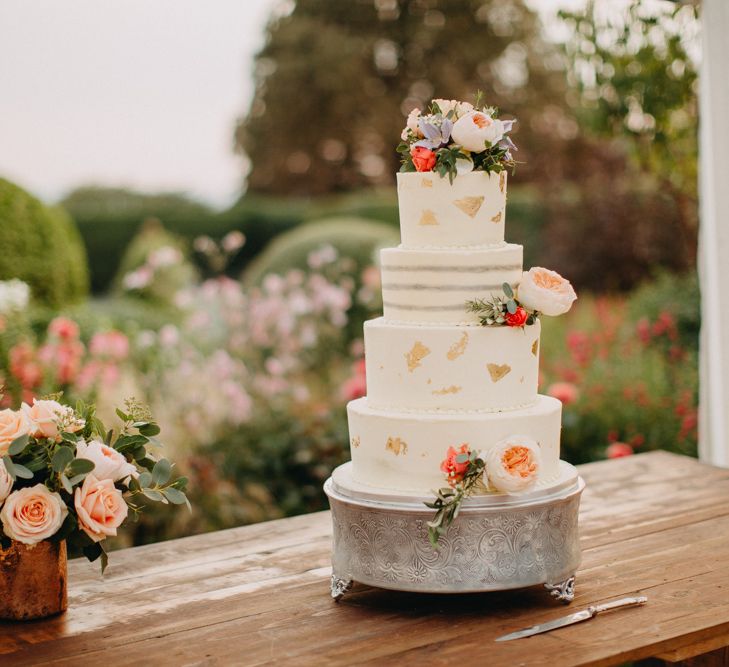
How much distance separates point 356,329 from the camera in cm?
777

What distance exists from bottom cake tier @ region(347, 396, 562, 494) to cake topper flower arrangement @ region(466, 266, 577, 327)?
0.25 m

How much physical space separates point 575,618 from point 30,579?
138cm

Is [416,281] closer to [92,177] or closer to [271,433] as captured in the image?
[271,433]

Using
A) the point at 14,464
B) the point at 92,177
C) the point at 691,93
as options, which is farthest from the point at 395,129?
the point at 14,464

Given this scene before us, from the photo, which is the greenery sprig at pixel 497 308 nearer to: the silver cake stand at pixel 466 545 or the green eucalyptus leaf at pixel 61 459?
the silver cake stand at pixel 466 545

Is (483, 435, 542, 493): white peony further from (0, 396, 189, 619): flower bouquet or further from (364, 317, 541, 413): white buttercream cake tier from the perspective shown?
(0, 396, 189, 619): flower bouquet

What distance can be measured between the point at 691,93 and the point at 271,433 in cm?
328

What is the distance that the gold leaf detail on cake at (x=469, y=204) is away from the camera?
9.09 ft

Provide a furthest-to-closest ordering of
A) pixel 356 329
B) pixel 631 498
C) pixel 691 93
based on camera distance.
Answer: pixel 356 329, pixel 691 93, pixel 631 498

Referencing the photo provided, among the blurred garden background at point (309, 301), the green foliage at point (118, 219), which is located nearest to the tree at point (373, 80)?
the blurred garden background at point (309, 301)

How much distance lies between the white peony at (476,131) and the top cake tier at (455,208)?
3.2 inches

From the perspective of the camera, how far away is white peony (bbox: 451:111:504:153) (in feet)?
8.87

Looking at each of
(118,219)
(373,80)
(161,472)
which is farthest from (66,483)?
(373,80)

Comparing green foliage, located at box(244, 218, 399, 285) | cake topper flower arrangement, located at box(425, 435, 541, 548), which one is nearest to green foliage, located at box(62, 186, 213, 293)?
green foliage, located at box(244, 218, 399, 285)
